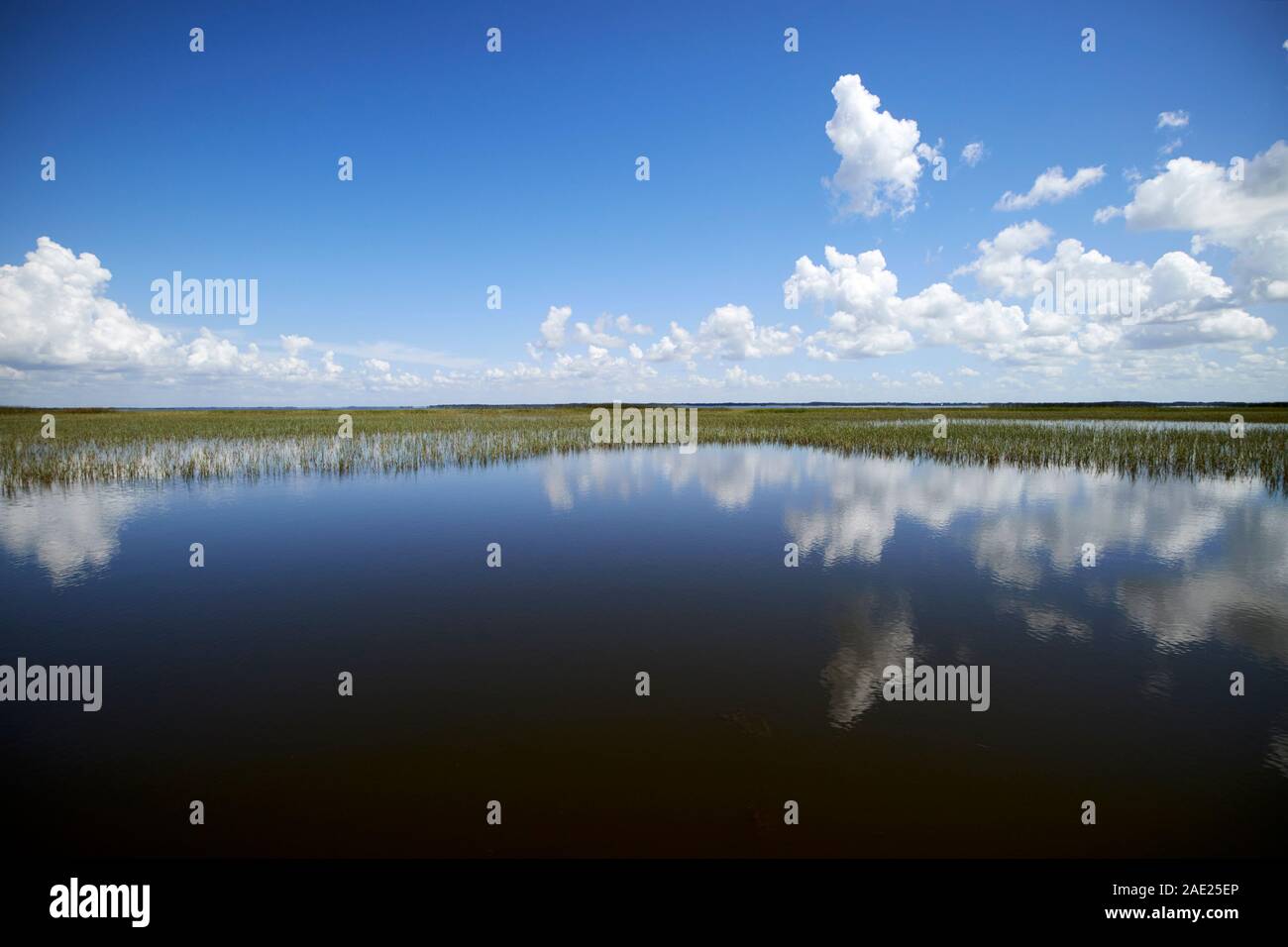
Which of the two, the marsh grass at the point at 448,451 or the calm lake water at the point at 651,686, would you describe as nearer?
the calm lake water at the point at 651,686

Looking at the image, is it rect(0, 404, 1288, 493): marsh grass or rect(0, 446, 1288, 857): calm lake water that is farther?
rect(0, 404, 1288, 493): marsh grass

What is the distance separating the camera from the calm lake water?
14.2 feet

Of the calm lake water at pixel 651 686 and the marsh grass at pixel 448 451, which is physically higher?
the marsh grass at pixel 448 451

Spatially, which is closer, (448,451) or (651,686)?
(651,686)

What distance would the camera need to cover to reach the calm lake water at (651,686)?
432 cm

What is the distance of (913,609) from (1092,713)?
119 inches

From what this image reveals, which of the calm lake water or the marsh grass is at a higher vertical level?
the marsh grass

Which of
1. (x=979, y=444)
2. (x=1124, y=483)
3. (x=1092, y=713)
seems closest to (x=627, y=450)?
(x=979, y=444)

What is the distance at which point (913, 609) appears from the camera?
28.7 feet

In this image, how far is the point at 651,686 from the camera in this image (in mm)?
6422

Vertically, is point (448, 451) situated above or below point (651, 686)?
above
